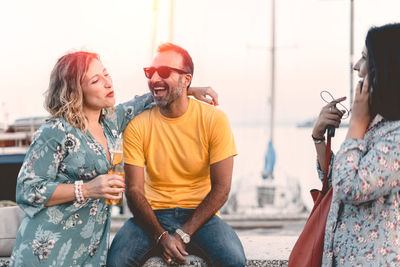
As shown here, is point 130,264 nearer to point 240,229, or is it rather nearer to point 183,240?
point 183,240

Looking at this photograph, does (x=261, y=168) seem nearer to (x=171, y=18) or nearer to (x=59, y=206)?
(x=171, y=18)

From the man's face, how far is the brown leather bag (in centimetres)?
150

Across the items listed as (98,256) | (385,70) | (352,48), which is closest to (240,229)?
(352,48)

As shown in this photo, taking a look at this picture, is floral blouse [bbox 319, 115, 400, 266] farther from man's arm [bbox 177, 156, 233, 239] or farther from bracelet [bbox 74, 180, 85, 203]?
bracelet [bbox 74, 180, 85, 203]

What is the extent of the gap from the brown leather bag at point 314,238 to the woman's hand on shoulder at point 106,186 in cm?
105

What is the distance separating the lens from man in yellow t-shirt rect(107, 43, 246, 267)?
139 inches

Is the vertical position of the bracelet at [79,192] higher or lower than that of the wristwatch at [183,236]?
higher

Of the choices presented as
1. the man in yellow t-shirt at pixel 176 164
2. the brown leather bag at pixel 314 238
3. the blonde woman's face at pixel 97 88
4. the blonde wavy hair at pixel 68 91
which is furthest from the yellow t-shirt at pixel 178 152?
the brown leather bag at pixel 314 238

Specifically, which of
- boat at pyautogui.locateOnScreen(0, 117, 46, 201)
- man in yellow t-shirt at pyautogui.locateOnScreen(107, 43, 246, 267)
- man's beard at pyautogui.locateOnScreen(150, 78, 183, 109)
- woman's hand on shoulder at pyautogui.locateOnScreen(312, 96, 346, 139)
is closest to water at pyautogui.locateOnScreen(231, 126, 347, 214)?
woman's hand on shoulder at pyautogui.locateOnScreen(312, 96, 346, 139)

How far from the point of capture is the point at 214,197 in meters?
3.62

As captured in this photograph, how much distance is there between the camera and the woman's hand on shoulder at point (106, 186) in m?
2.89

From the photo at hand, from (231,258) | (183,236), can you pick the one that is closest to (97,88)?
(183,236)

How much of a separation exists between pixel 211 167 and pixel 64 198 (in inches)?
45.8

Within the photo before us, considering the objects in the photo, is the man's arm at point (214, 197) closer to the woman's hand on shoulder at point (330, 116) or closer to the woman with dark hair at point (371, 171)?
the woman's hand on shoulder at point (330, 116)
